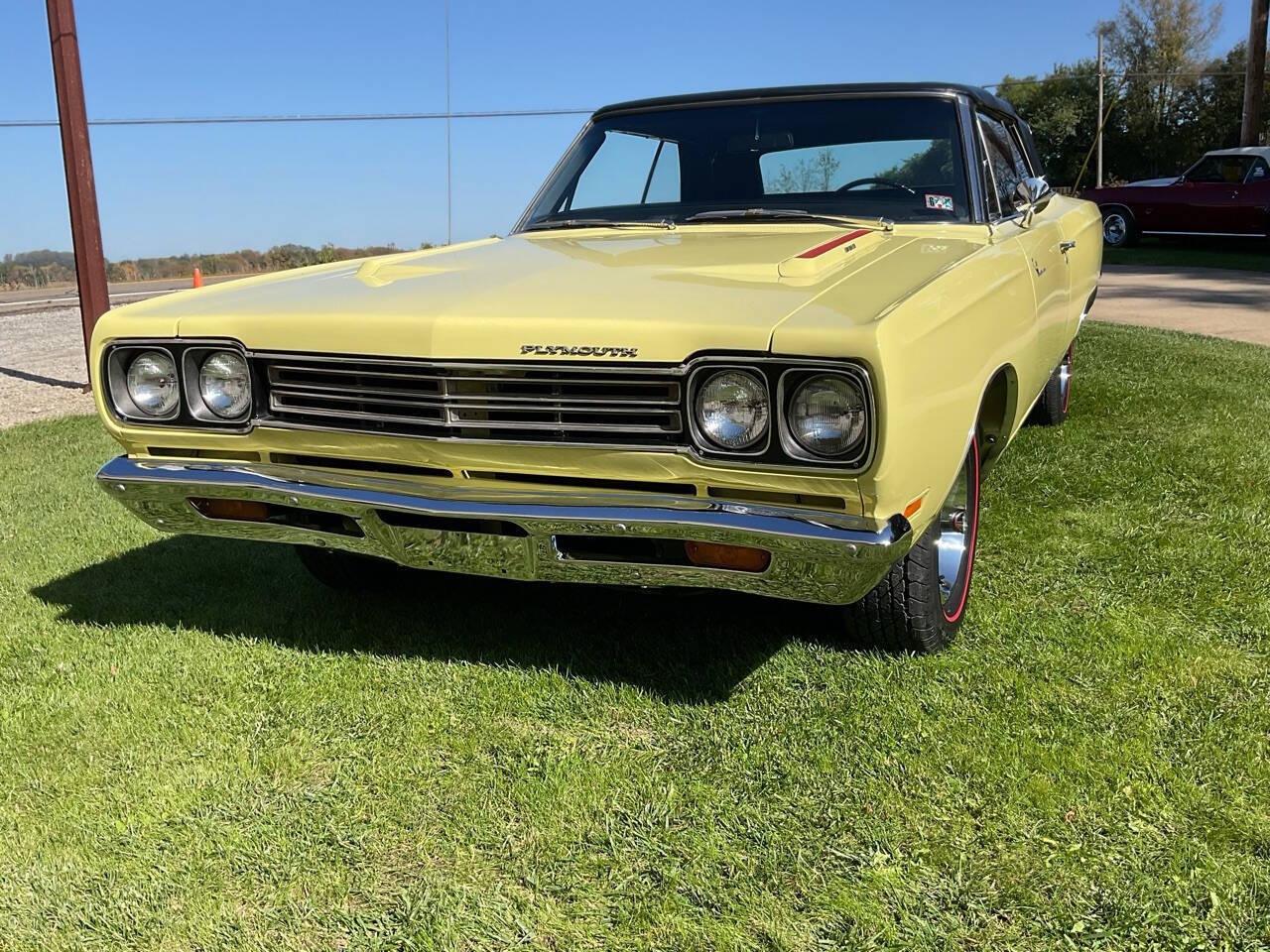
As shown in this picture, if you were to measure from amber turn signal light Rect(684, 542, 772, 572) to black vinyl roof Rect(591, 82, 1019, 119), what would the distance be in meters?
2.04

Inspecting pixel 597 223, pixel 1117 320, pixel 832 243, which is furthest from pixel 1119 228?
pixel 832 243

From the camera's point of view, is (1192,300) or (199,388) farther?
(1192,300)

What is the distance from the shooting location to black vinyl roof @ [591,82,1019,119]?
11.5ft

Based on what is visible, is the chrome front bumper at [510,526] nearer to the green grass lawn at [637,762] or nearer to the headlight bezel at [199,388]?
the headlight bezel at [199,388]

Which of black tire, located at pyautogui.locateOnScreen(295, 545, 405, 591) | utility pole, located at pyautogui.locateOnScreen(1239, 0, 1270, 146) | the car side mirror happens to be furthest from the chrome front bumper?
utility pole, located at pyautogui.locateOnScreen(1239, 0, 1270, 146)

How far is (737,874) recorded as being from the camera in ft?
6.41

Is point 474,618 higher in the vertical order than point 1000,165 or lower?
lower

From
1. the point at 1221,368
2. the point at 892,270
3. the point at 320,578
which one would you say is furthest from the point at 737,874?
the point at 1221,368

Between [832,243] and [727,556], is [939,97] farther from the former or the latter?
[727,556]

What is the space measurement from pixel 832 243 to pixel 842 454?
0.93 meters

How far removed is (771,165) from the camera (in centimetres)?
359

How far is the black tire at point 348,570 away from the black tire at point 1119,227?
16.8m

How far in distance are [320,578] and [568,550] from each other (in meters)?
1.41

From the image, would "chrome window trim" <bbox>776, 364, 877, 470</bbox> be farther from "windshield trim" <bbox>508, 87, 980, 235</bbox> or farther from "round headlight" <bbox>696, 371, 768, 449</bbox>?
"windshield trim" <bbox>508, 87, 980, 235</bbox>
